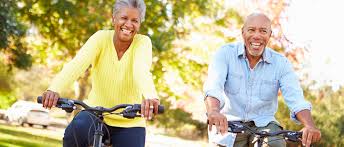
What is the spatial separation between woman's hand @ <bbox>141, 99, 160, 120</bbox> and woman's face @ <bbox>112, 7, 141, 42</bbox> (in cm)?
90

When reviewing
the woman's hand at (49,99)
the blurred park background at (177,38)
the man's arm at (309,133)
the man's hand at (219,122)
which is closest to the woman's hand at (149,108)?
the man's hand at (219,122)

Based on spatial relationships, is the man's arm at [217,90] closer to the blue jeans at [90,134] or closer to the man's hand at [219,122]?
the man's hand at [219,122]

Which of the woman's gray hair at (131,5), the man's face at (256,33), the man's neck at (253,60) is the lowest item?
the man's neck at (253,60)

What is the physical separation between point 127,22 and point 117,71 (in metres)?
0.36

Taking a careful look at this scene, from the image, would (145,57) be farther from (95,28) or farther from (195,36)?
(195,36)

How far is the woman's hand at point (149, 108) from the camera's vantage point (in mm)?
3848

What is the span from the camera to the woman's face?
15.2ft

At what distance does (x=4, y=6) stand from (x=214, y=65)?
14027 mm

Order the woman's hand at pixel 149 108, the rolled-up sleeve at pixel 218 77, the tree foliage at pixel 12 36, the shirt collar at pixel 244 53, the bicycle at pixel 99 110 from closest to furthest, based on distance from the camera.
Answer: the woman's hand at pixel 149 108
the bicycle at pixel 99 110
the rolled-up sleeve at pixel 218 77
the shirt collar at pixel 244 53
the tree foliage at pixel 12 36

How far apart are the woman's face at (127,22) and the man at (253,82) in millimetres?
618

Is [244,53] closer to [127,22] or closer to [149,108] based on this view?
[127,22]

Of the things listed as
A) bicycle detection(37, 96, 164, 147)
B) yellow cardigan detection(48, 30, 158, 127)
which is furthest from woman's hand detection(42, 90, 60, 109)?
yellow cardigan detection(48, 30, 158, 127)

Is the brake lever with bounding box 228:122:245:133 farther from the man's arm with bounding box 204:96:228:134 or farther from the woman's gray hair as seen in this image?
the woman's gray hair

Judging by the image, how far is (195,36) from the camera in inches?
874
